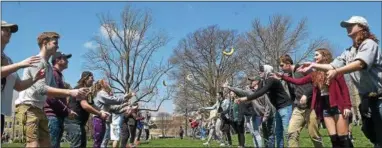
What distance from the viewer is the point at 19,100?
18.4 feet

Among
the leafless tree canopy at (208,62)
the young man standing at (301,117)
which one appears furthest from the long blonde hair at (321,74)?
the leafless tree canopy at (208,62)

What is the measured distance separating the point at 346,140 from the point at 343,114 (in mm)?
382

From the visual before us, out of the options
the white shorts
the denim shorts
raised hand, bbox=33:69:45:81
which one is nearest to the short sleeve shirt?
the denim shorts

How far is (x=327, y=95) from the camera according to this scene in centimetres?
638

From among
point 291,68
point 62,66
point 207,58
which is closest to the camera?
point 62,66

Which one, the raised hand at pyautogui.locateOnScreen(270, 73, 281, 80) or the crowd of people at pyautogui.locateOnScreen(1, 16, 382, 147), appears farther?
the raised hand at pyautogui.locateOnScreen(270, 73, 281, 80)

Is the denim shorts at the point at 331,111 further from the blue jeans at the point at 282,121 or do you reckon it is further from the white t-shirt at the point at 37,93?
the white t-shirt at the point at 37,93

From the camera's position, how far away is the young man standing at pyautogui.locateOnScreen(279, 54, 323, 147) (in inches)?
284

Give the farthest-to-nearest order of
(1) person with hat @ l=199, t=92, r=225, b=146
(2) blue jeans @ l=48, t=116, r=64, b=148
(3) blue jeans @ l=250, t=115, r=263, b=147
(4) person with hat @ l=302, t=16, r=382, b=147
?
(1) person with hat @ l=199, t=92, r=225, b=146 → (3) blue jeans @ l=250, t=115, r=263, b=147 → (2) blue jeans @ l=48, t=116, r=64, b=148 → (4) person with hat @ l=302, t=16, r=382, b=147

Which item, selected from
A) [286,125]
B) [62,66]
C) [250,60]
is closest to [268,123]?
[286,125]

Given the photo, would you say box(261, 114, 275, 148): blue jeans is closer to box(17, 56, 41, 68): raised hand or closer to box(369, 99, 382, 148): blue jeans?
box(369, 99, 382, 148): blue jeans

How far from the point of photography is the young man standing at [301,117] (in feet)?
23.7

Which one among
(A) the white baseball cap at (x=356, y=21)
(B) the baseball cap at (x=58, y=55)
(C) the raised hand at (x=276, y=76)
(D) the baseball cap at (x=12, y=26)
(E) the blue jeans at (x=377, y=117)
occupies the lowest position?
(E) the blue jeans at (x=377, y=117)

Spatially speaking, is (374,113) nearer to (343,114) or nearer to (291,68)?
(343,114)
